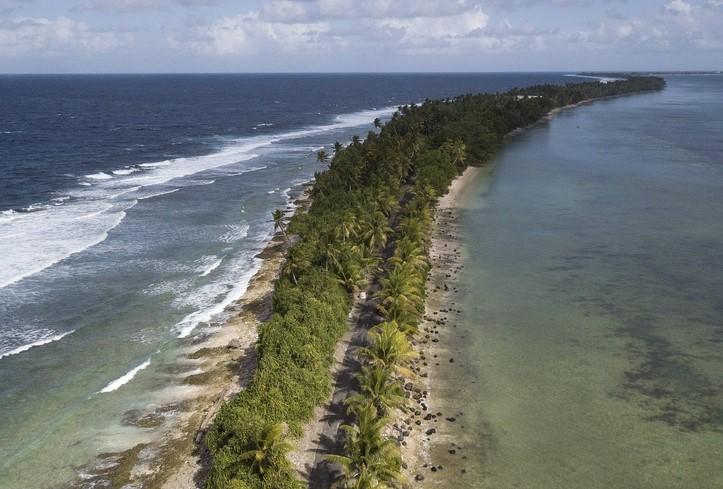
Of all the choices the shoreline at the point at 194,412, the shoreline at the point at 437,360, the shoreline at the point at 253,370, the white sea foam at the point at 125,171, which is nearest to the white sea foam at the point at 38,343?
the shoreline at the point at 194,412

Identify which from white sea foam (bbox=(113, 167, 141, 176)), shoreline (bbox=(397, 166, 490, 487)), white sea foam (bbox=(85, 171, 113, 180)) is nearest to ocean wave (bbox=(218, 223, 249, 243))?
A: shoreline (bbox=(397, 166, 490, 487))

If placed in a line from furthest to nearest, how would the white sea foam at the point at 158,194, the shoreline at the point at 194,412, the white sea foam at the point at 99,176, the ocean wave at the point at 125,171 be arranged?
the ocean wave at the point at 125,171 → the white sea foam at the point at 99,176 → the white sea foam at the point at 158,194 → the shoreline at the point at 194,412

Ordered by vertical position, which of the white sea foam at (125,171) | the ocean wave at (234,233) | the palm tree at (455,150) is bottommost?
the ocean wave at (234,233)

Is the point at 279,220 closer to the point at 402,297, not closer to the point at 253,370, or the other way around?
the point at 402,297

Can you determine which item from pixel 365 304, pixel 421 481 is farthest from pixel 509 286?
pixel 421 481

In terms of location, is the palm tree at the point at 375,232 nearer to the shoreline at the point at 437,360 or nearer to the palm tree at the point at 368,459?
the shoreline at the point at 437,360
